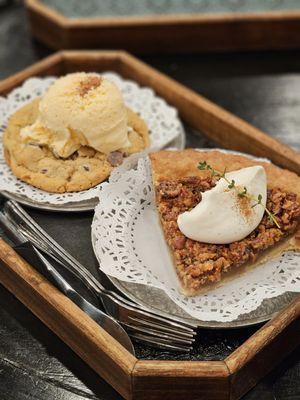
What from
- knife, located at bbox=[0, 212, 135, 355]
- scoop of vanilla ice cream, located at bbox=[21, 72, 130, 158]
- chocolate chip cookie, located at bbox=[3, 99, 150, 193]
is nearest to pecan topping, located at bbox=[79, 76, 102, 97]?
scoop of vanilla ice cream, located at bbox=[21, 72, 130, 158]

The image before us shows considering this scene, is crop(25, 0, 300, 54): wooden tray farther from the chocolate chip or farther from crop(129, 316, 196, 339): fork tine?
crop(129, 316, 196, 339): fork tine

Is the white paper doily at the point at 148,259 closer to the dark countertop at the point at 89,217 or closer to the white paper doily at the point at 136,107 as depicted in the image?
the dark countertop at the point at 89,217

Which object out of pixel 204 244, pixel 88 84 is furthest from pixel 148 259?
pixel 88 84

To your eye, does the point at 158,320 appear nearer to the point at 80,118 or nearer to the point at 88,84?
the point at 80,118

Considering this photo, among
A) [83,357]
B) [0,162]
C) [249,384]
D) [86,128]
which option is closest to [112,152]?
[86,128]

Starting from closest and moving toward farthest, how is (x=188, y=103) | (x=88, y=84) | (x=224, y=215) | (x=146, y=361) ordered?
(x=146, y=361) < (x=224, y=215) < (x=88, y=84) < (x=188, y=103)

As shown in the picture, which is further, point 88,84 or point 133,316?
point 88,84
